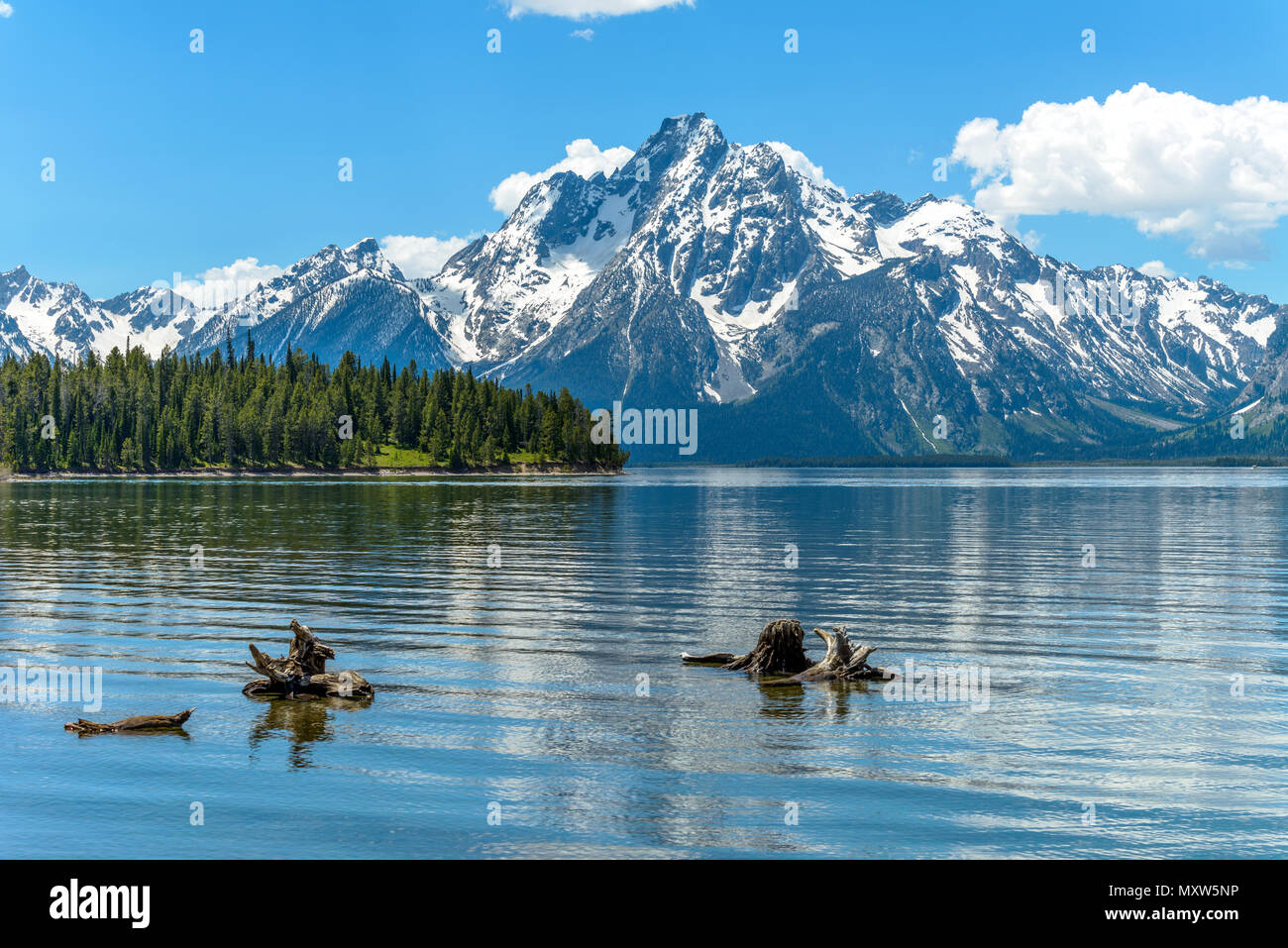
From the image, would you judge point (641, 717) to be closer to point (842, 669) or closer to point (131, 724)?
point (842, 669)

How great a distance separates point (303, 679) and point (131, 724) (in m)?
5.00

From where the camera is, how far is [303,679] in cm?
2975

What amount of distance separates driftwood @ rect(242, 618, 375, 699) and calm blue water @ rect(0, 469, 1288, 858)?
867 mm

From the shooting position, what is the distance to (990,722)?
1056 inches

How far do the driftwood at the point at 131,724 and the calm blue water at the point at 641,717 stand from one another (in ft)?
1.09

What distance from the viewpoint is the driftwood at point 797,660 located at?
1264 inches

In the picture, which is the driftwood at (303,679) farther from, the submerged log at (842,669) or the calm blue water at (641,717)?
the submerged log at (842,669)

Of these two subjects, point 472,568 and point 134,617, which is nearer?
point 134,617

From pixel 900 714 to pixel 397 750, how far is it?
12.7 meters

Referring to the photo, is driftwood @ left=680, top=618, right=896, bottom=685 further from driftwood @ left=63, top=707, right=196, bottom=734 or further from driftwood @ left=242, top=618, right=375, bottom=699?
driftwood @ left=63, top=707, right=196, bottom=734

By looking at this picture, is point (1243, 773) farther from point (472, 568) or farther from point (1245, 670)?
point (472, 568)

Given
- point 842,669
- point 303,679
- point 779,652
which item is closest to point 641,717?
point 779,652
